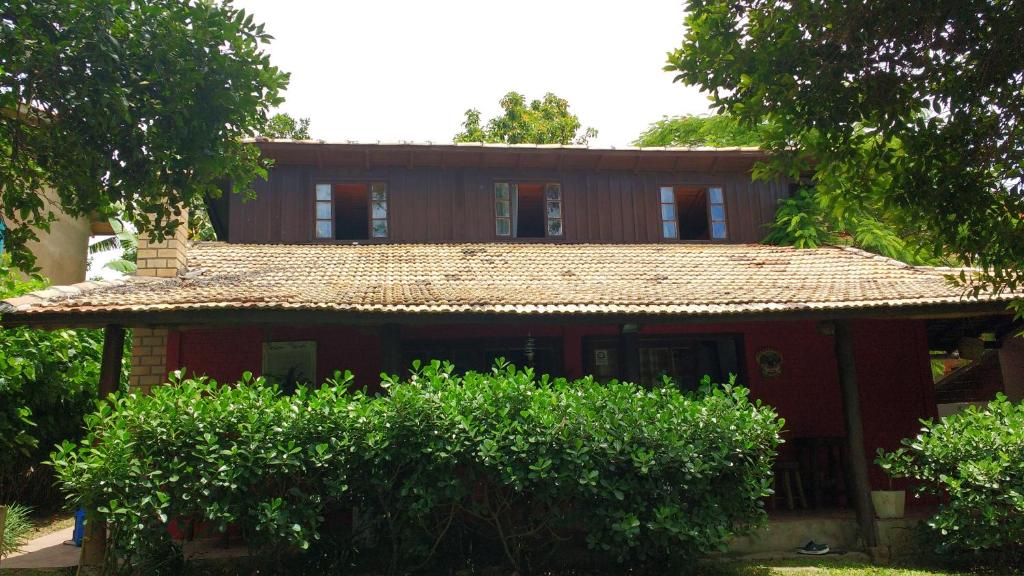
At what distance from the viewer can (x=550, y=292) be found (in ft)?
28.5

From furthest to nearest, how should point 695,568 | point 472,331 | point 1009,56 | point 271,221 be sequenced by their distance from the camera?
point 271,221 → point 472,331 → point 695,568 → point 1009,56

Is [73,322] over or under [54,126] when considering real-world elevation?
under

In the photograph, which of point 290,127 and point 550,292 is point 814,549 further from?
point 290,127

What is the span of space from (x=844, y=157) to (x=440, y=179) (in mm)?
7813

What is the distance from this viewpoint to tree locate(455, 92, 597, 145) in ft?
73.0

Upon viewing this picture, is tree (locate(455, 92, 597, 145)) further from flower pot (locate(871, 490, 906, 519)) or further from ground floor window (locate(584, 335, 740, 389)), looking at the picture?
flower pot (locate(871, 490, 906, 519))

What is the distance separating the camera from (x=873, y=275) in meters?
10.1

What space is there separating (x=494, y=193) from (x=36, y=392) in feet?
24.4

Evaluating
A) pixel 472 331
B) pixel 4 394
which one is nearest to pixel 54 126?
pixel 4 394

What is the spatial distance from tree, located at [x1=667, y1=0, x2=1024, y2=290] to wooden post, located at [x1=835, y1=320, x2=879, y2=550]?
2.97m

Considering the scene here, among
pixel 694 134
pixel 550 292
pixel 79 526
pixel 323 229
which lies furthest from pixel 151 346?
pixel 694 134

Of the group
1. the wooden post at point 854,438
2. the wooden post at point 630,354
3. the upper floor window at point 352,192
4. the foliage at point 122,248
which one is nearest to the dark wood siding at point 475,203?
the upper floor window at point 352,192

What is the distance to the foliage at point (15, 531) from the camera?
30.6 ft

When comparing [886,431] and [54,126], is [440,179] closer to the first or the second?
[54,126]
